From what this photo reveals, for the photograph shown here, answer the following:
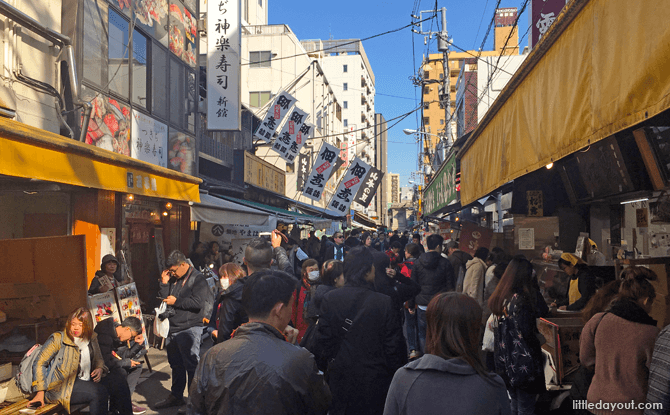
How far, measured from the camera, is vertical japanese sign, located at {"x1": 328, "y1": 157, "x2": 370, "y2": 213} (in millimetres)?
17125

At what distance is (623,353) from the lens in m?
3.45

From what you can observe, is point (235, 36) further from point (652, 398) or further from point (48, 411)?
point (652, 398)

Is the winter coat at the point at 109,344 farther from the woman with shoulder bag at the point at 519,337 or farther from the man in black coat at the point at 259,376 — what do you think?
the woman with shoulder bag at the point at 519,337

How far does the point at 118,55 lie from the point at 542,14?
987 cm

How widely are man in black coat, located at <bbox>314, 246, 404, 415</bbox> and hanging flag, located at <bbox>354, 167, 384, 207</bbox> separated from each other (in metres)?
13.8

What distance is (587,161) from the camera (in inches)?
259

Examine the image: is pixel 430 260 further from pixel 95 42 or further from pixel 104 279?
pixel 95 42

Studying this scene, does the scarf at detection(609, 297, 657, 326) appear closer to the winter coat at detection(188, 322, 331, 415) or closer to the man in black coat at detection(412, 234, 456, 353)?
the winter coat at detection(188, 322, 331, 415)

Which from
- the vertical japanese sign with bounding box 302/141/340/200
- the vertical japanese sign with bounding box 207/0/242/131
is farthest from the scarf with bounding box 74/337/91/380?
the vertical japanese sign with bounding box 302/141/340/200

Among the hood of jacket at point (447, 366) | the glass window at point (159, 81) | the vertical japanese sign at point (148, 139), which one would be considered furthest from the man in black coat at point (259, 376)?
the glass window at point (159, 81)

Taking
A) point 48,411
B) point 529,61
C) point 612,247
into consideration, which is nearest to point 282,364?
point 529,61

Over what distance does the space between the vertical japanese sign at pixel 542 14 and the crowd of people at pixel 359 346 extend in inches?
278

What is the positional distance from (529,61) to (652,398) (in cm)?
252

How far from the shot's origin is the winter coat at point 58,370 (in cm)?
504
